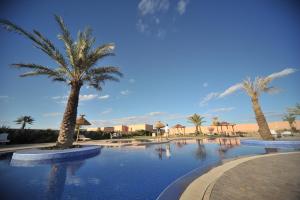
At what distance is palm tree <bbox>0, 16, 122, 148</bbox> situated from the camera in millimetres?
11820

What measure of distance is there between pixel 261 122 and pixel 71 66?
1833 cm

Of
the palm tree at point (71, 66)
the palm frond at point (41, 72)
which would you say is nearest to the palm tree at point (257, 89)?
the palm tree at point (71, 66)

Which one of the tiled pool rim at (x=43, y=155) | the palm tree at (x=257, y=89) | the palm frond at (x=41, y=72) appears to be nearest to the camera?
the tiled pool rim at (x=43, y=155)

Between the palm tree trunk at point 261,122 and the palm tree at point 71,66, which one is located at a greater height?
the palm tree at point 71,66

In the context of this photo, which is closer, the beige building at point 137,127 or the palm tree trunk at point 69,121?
the palm tree trunk at point 69,121

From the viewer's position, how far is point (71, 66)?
12.8 metres

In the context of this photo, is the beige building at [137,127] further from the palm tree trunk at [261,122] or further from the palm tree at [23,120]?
the palm tree trunk at [261,122]

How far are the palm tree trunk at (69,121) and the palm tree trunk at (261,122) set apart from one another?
17.2 metres

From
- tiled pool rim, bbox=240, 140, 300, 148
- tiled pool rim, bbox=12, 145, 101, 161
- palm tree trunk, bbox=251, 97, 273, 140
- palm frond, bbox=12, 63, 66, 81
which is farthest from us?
palm tree trunk, bbox=251, 97, 273, 140

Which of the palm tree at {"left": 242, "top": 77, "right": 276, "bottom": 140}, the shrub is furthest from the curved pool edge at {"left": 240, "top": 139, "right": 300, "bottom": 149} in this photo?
the shrub

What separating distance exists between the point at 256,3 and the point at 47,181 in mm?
16707

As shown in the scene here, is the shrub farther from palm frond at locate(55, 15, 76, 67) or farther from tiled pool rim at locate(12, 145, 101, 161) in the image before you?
palm frond at locate(55, 15, 76, 67)

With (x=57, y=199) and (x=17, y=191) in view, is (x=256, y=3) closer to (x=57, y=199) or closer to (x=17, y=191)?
(x=57, y=199)

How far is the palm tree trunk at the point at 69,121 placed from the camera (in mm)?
11867
